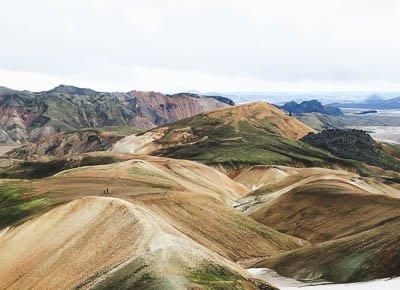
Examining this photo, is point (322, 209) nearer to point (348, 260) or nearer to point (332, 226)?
point (332, 226)

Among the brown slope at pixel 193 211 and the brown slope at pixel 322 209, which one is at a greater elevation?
the brown slope at pixel 193 211

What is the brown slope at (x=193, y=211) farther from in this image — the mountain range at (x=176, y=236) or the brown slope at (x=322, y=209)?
the brown slope at (x=322, y=209)

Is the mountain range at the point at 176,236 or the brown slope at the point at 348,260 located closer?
the mountain range at the point at 176,236

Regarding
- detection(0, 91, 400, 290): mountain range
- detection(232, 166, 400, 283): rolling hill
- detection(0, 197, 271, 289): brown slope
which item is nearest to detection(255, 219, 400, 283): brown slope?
detection(232, 166, 400, 283): rolling hill

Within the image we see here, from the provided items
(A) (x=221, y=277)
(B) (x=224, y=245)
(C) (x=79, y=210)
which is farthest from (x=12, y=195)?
(A) (x=221, y=277)

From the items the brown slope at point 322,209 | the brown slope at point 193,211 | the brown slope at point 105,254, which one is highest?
the brown slope at point 105,254

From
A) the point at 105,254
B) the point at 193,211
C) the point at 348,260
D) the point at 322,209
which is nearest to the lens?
the point at 105,254

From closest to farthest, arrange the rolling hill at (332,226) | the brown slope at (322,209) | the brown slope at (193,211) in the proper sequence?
the rolling hill at (332,226) → the brown slope at (193,211) → the brown slope at (322,209)

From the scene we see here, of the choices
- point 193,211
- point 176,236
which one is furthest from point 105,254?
point 193,211

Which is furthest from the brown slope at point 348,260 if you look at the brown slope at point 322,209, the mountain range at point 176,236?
the brown slope at point 322,209

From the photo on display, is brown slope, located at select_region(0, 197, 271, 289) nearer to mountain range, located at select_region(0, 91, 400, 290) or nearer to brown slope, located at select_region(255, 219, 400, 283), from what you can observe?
mountain range, located at select_region(0, 91, 400, 290)
